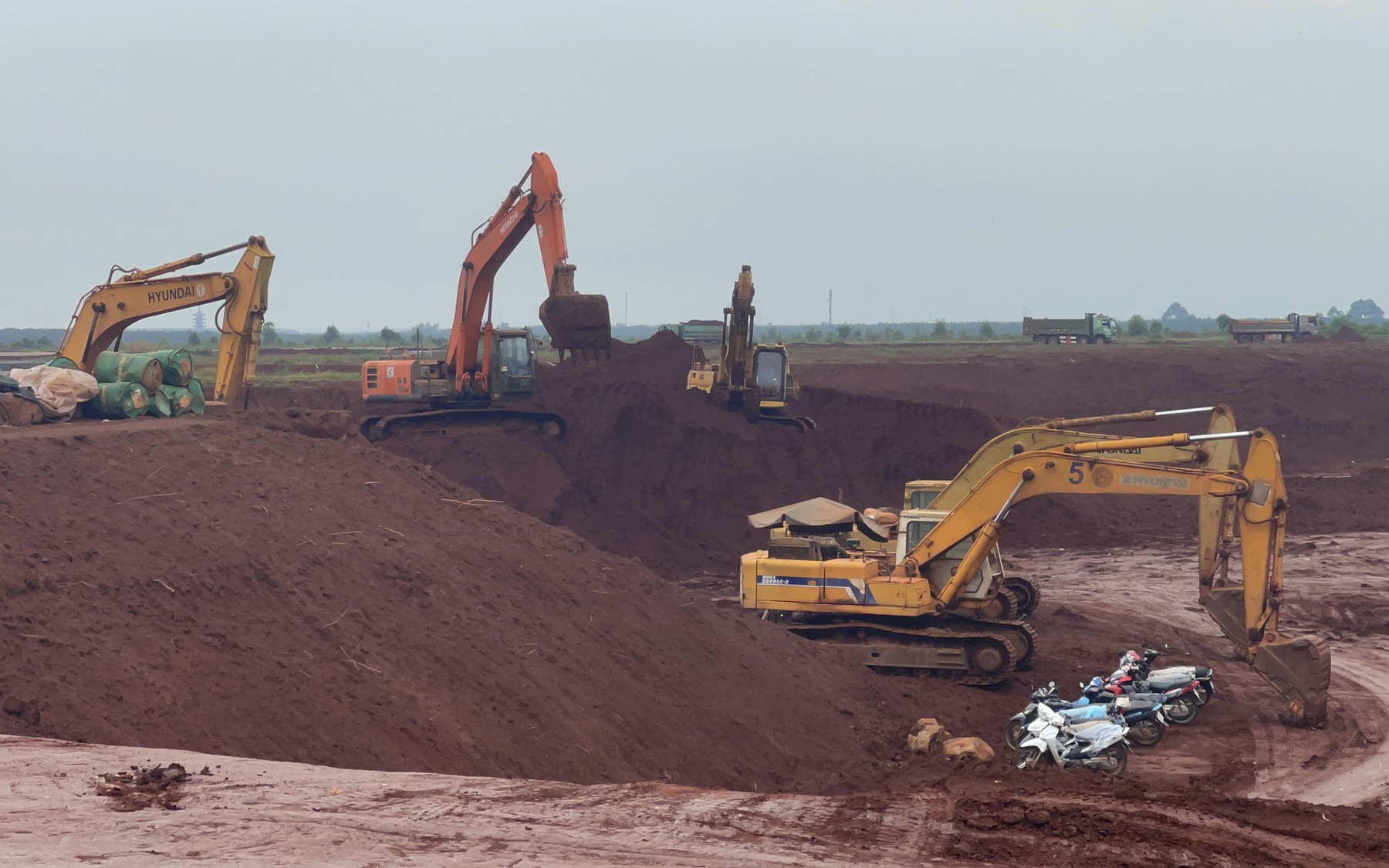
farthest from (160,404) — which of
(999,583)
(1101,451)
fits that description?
(1101,451)

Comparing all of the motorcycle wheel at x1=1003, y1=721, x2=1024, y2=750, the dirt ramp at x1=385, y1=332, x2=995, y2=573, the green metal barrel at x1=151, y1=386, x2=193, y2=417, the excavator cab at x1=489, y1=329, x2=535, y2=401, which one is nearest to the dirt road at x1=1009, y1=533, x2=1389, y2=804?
the motorcycle wheel at x1=1003, y1=721, x2=1024, y2=750

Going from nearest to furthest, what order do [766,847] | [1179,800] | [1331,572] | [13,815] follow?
[13,815], [766,847], [1179,800], [1331,572]

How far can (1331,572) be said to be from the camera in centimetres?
2352

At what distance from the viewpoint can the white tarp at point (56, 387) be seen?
18.3 metres

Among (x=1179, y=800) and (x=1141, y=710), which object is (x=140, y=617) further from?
(x=1141, y=710)

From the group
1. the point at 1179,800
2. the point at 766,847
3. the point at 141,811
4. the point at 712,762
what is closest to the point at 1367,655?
the point at 1179,800

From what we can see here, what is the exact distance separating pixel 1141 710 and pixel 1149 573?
1094 centimetres

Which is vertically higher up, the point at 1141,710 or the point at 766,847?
the point at 766,847

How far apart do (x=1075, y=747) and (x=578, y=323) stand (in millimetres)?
18172

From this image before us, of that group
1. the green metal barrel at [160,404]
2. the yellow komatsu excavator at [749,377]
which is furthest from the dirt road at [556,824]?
the yellow komatsu excavator at [749,377]

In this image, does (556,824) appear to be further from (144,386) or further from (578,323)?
(578,323)

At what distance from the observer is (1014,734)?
1346 centimetres

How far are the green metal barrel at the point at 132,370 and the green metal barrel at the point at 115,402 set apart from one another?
258 millimetres

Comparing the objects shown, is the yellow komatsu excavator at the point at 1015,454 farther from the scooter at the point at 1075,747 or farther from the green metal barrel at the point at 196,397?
the green metal barrel at the point at 196,397
